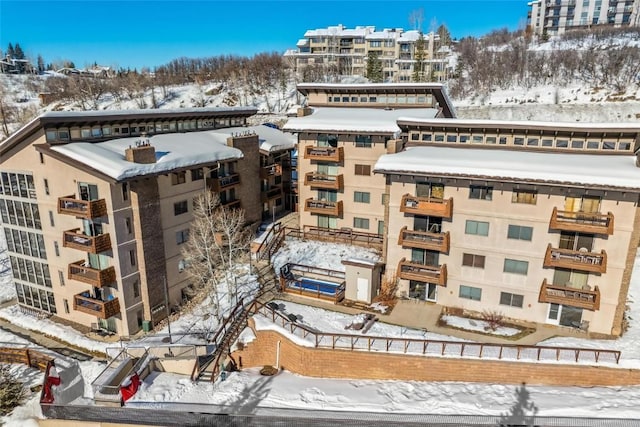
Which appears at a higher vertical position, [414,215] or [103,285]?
[414,215]

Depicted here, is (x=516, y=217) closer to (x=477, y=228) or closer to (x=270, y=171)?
(x=477, y=228)

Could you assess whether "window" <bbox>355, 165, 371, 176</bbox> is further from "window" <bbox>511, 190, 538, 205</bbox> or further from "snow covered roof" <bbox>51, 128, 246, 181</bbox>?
"window" <bbox>511, 190, 538, 205</bbox>

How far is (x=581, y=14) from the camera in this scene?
409 ft

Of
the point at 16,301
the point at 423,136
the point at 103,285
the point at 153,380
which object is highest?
the point at 423,136

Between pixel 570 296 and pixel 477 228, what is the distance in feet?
22.0

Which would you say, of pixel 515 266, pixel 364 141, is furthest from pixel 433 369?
pixel 364 141

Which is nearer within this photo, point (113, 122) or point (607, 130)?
point (607, 130)

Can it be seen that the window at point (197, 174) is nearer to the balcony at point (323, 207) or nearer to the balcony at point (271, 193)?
the balcony at point (271, 193)

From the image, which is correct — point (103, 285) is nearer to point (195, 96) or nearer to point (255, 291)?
point (255, 291)

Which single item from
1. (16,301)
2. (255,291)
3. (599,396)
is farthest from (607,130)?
(16,301)

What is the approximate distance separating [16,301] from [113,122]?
1977 centimetres

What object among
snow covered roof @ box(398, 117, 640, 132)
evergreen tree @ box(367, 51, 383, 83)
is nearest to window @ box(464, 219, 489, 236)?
snow covered roof @ box(398, 117, 640, 132)

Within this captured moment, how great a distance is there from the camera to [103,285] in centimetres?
2995

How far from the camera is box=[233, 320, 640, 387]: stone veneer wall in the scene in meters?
21.6
